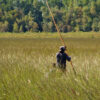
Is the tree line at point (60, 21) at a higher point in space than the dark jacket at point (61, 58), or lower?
lower

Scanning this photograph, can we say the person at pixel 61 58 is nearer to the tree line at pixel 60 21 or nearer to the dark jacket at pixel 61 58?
the dark jacket at pixel 61 58

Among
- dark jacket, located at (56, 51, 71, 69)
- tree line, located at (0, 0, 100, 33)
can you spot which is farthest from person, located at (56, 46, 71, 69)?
tree line, located at (0, 0, 100, 33)

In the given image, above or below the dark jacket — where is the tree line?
below

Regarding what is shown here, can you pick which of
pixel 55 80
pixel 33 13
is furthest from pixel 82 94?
pixel 33 13

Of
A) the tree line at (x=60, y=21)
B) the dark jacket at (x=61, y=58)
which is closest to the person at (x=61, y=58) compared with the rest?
the dark jacket at (x=61, y=58)

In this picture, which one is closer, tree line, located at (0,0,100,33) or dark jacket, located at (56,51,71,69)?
dark jacket, located at (56,51,71,69)

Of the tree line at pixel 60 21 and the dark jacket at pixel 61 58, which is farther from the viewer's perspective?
the tree line at pixel 60 21

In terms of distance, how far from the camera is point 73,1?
11006cm

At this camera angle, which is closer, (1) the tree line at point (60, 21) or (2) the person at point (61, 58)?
(2) the person at point (61, 58)

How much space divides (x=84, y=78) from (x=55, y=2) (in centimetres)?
11013

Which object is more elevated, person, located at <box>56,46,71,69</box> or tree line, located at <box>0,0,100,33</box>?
person, located at <box>56,46,71,69</box>

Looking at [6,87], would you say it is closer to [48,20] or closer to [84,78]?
[84,78]

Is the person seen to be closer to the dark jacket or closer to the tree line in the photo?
the dark jacket

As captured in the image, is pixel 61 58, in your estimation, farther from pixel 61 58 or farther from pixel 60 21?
pixel 60 21
